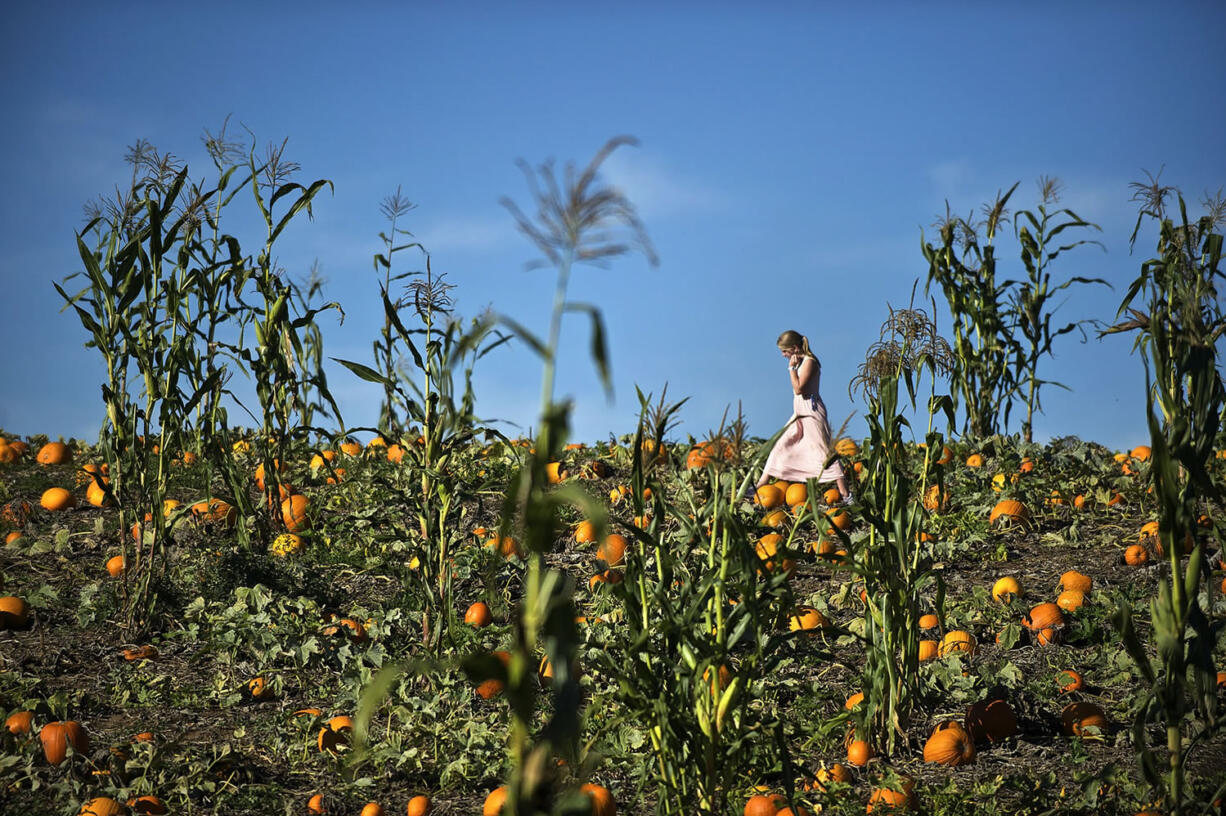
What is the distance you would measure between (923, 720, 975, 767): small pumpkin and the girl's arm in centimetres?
452

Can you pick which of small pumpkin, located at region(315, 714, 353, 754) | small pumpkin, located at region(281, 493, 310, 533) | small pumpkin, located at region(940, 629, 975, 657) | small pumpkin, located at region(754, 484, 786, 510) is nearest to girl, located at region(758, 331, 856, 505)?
small pumpkin, located at region(754, 484, 786, 510)

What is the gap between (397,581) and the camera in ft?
20.3

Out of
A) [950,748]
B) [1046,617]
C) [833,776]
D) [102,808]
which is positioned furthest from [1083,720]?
[102,808]

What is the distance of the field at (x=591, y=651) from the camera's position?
3.38 meters

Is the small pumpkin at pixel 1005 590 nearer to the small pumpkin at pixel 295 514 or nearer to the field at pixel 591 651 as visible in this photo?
the field at pixel 591 651

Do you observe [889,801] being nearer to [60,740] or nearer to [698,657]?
[698,657]

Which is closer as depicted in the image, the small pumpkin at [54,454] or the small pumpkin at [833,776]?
the small pumpkin at [833,776]

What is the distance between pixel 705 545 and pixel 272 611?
121 inches

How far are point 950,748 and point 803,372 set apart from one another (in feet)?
15.2

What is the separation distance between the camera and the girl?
796cm

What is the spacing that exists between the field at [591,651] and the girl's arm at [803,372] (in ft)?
4.51

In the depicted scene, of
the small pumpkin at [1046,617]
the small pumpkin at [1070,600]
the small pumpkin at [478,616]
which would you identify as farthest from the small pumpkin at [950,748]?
the small pumpkin at [478,616]

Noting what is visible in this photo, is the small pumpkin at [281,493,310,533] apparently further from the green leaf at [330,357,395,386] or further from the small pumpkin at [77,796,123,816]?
Result: the small pumpkin at [77,796,123,816]

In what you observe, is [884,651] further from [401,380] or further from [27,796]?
[27,796]
